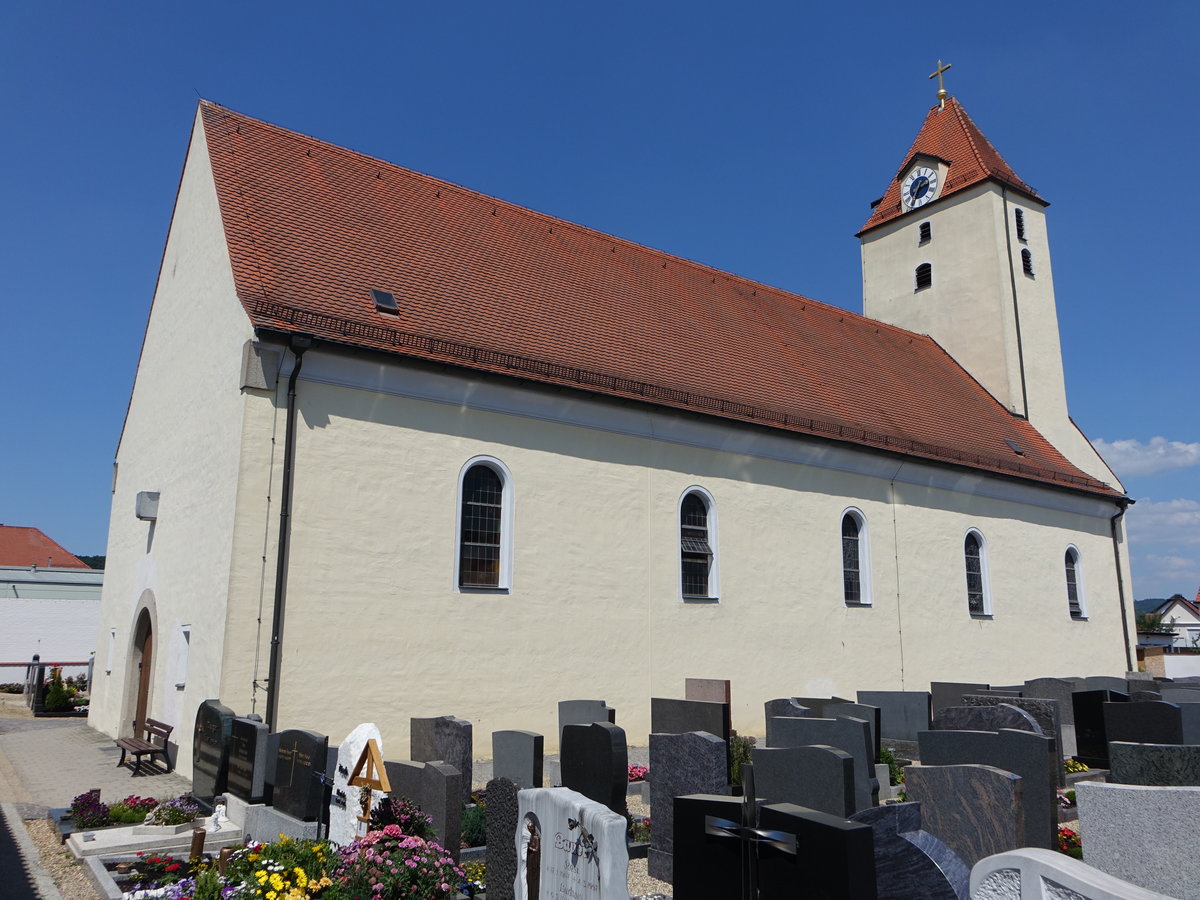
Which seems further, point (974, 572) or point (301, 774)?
point (974, 572)

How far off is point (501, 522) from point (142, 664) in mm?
6158

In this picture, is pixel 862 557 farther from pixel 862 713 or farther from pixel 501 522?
pixel 501 522

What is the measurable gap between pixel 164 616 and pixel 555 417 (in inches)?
241

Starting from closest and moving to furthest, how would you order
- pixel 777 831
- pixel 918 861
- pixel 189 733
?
pixel 777 831, pixel 918 861, pixel 189 733

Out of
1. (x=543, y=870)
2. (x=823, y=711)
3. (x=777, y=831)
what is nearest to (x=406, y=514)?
(x=823, y=711)

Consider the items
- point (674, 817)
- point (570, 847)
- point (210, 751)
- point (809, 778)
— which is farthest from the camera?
point (210, 751)

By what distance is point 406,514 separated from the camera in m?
12.1

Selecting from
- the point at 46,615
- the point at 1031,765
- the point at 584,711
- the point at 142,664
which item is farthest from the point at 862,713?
the point at 46,615

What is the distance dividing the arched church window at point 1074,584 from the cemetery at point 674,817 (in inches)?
439

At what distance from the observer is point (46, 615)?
1260 inches

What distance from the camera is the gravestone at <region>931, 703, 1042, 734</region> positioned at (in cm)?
932

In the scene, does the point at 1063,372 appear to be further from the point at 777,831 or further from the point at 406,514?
the point at 777,831

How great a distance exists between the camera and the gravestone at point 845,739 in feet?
28.4

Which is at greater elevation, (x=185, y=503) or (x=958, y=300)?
(x=958, y=300)
